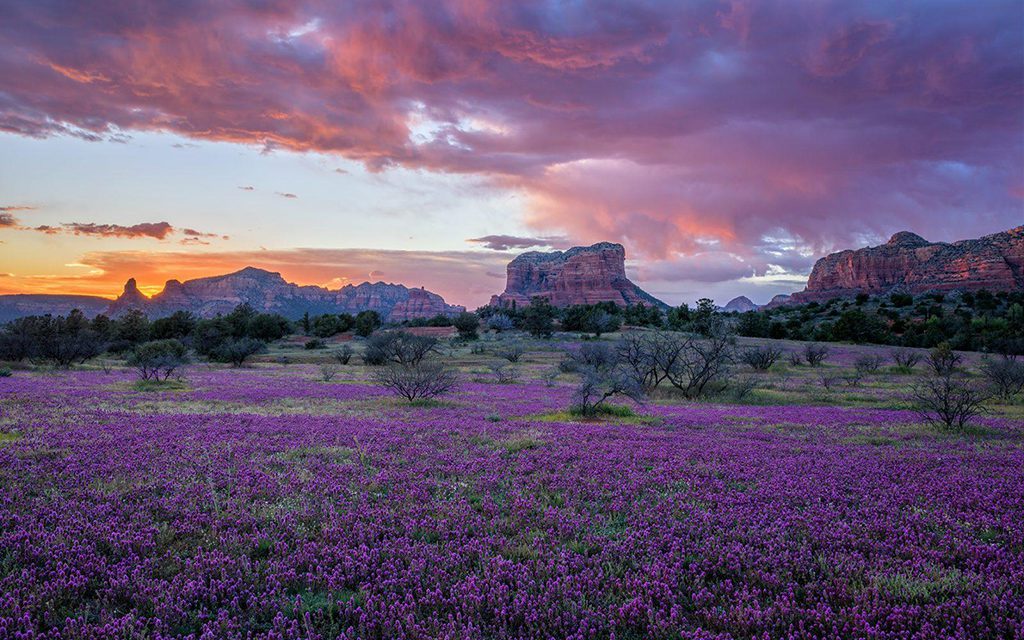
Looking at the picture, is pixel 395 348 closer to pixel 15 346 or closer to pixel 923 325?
pixel 15 346

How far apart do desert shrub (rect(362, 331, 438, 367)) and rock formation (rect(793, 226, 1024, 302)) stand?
14655 centimetres

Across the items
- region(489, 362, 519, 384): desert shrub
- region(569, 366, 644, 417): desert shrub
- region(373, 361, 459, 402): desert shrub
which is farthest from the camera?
region(489, 362, 519, 384): desert shrub

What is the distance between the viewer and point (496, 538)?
6.80 metres

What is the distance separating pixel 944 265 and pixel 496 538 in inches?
7717

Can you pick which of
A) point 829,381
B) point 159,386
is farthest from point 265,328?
point 829,381

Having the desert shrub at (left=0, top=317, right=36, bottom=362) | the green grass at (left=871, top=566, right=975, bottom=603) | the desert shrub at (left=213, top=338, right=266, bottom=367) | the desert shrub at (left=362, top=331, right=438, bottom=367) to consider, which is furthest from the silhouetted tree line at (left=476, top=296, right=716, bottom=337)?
the green grass at (left=871, top=566, right=975, bottom=603)

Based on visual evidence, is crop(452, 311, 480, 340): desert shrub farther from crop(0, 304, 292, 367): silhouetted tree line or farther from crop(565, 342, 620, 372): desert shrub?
crop(565, 342, 620, 372): desert shrub

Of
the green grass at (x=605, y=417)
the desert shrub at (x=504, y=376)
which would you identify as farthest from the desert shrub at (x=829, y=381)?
the desert shrub at (x=504, y=376)

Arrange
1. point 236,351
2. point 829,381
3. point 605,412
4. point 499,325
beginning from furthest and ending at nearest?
point 499,325
point 236,351
point 829,381
point 605,412

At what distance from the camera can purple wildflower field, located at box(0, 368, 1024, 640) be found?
15.7ft

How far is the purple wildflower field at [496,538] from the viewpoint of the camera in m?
4.79

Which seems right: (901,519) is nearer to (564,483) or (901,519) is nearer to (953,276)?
(564,483)

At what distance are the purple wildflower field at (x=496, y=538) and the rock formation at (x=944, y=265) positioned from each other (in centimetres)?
16494

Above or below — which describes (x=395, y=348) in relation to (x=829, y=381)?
above
